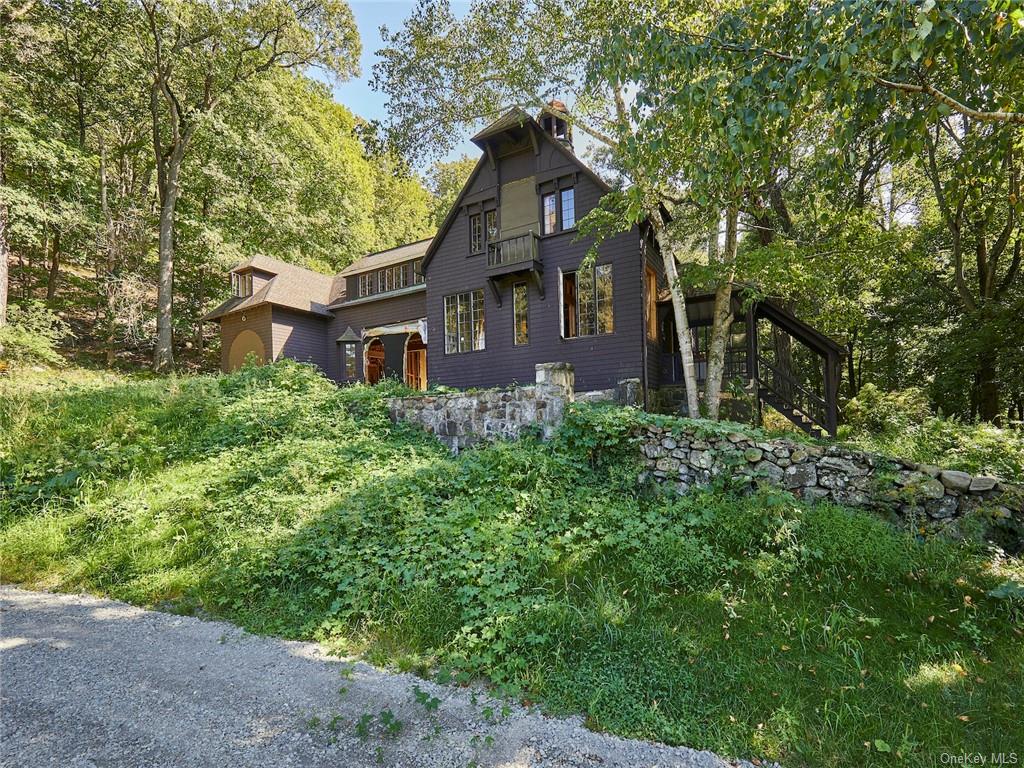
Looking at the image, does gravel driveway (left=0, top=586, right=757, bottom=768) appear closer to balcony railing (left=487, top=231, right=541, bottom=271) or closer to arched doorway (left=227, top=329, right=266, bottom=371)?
balcony railing (left=487, top=231, right=541, bottom=271)

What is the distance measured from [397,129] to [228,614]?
11.4m

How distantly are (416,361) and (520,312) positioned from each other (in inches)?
273

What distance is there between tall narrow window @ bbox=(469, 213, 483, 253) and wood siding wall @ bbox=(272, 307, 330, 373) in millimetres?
8236

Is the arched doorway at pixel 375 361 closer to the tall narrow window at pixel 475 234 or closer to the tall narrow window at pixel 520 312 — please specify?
the tall narrow window at pixel 475 234

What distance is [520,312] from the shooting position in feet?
42.6

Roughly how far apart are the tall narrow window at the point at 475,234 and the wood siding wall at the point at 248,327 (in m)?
9.19

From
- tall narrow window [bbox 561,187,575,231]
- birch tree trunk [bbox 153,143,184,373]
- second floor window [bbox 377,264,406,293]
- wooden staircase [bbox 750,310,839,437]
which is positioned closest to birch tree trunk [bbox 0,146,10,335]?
birch tree trunk [bbox 153,143,184,373]

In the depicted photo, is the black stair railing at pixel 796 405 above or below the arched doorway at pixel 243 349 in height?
below

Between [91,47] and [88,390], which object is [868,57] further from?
[91,47]

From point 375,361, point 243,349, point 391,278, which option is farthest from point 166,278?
point 391,278

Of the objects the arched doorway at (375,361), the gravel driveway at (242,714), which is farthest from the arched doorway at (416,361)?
the gravel driveway at (242,714)

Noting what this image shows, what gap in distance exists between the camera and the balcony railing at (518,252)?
1232cm

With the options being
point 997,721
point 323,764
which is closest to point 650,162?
point 997,721

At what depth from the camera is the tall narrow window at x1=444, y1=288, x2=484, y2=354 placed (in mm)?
13750
